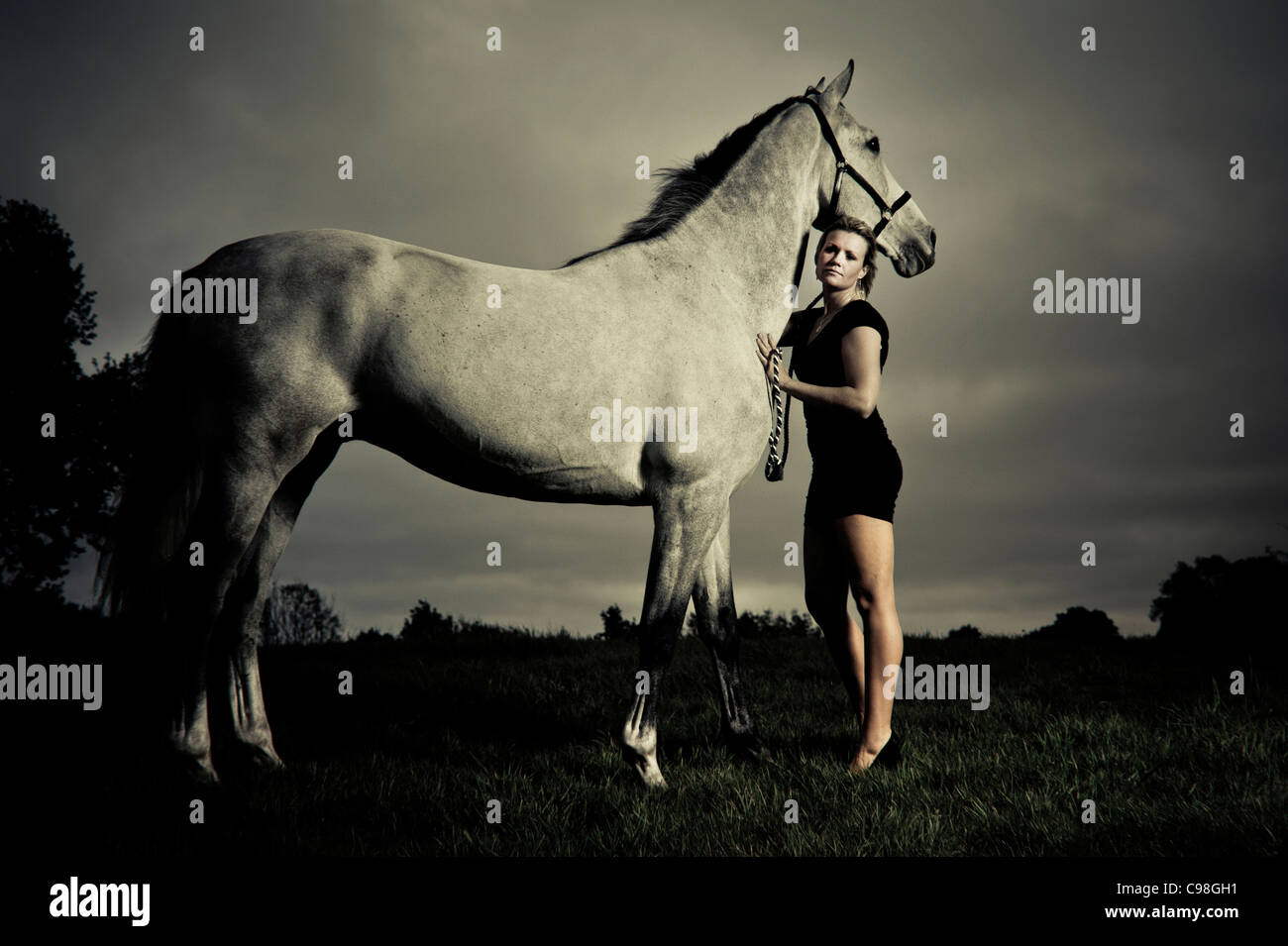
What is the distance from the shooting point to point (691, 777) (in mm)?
4141

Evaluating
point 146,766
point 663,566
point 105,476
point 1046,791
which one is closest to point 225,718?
point 146,766

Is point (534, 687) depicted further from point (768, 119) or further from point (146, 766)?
point (768, 119)

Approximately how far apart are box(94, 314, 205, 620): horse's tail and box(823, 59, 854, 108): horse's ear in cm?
366

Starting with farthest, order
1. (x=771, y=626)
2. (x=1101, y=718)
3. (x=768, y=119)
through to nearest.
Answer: (x=771, y=626), (x=1101, y=718), (x=768, y=119)

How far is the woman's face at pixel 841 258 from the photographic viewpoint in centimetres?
451

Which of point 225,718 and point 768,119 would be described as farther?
point 768,119

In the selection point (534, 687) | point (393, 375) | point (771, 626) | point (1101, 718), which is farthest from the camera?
point (771, 626)

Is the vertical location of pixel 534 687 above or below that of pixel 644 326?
below

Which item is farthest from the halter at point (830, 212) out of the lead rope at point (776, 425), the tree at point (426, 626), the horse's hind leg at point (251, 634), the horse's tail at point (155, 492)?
the tree at point (426, 626)

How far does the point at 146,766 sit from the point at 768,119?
4.78 meters

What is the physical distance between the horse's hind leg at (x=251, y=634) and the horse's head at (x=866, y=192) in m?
3.02

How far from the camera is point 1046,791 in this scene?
3.98 metres

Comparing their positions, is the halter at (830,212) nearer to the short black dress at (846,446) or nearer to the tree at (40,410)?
the short black dress at (846,446)

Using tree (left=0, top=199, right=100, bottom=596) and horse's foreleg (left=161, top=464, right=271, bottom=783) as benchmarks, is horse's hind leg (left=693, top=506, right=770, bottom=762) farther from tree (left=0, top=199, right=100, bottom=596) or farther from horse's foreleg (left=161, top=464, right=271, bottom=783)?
tree (left=0, top=199, right=100, bottom=596)
